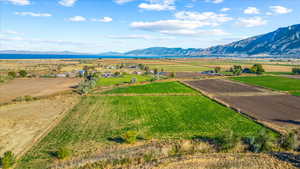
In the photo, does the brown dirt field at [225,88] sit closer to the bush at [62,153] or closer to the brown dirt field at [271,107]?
the brown dirt field at [271,107]

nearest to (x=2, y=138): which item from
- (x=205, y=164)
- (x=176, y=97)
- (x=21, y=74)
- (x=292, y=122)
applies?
(x=205, y=164)

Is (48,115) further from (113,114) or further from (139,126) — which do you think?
(139,126)

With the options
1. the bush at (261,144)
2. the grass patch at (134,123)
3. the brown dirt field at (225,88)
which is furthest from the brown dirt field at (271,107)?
the bush at (261,144)

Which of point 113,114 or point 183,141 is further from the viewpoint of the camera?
point 113,114

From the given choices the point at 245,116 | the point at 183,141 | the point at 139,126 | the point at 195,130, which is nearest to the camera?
the point at 183,141

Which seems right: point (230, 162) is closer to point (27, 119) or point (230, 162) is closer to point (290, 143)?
point (290, 143)

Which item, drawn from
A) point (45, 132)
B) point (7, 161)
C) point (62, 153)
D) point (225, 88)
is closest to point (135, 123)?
point (62, 153)

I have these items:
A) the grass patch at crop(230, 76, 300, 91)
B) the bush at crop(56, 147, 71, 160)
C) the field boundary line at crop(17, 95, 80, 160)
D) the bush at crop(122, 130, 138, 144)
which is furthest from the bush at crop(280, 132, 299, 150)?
the grass patch at crop(230, 76, 300, 91)
